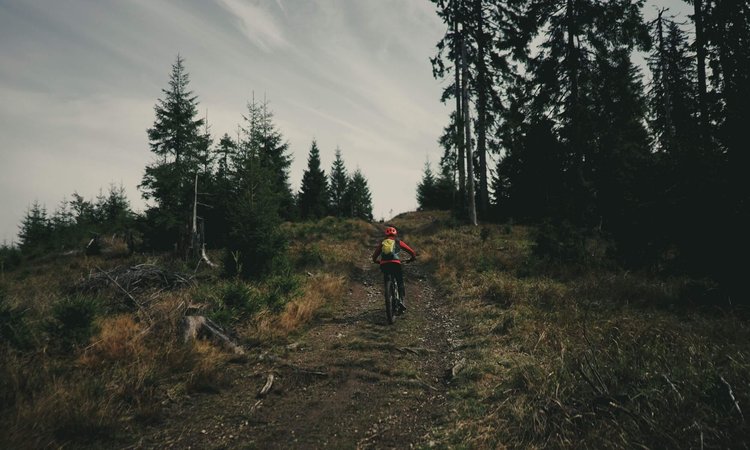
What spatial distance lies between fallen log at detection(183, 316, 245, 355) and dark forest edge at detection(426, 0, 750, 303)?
8.80m

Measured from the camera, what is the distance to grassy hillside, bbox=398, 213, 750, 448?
8.87ft

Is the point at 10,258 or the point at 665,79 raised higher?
the point at 665,79

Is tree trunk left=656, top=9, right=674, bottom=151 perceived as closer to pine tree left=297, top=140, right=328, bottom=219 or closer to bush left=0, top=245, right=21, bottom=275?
pine tree left=297, top=140, right=328, bottom=219

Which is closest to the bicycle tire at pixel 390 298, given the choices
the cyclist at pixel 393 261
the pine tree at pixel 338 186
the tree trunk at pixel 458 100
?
the cyclist at pixel 393 261

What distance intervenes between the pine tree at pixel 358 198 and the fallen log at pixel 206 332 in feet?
163

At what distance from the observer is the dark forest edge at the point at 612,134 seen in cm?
621

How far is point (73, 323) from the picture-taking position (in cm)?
500

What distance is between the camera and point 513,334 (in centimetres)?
595

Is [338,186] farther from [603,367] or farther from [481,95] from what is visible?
[603,367]

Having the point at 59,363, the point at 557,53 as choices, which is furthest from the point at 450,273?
the point at 557,53

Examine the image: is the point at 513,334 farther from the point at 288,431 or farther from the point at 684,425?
the point at 288,431

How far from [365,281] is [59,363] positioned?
29.8 ft

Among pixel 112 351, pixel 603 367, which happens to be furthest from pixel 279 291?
pixel 603 367

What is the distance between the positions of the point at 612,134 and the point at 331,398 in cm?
1692
